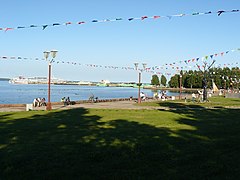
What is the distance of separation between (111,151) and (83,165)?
1.62 m

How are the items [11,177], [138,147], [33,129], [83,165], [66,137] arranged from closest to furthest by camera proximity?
[11,177]
[83,165]
[138,147]
[66,137]
[33,129]

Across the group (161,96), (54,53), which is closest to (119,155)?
(54,53)

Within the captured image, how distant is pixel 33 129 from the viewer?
45.5ft

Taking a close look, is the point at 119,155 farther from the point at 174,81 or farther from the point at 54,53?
the point at 174,81

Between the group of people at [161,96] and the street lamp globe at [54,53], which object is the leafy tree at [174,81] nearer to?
the group of people at [161,96]

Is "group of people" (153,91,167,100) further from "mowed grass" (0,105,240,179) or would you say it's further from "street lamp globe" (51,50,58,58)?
"mowed grass" (0,105,240,179)

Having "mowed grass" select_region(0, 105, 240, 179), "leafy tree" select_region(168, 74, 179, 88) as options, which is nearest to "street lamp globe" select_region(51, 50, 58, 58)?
"mowed grass" select_region(0, 105, 240, 179)

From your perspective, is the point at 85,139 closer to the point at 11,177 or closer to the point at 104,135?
the point at 104,135

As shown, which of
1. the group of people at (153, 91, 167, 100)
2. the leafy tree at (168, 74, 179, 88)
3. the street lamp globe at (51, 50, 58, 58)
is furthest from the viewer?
the leafy tree at (168, 74, 179, 88)

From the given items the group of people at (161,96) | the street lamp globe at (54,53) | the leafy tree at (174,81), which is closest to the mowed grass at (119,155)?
the street lamp globe at (54,53)

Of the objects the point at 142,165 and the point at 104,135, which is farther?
the point at 104,135

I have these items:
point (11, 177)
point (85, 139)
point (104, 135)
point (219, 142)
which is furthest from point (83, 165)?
point (219, 142)

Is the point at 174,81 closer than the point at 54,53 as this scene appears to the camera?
No

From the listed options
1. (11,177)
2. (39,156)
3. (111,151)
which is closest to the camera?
(11,177)
